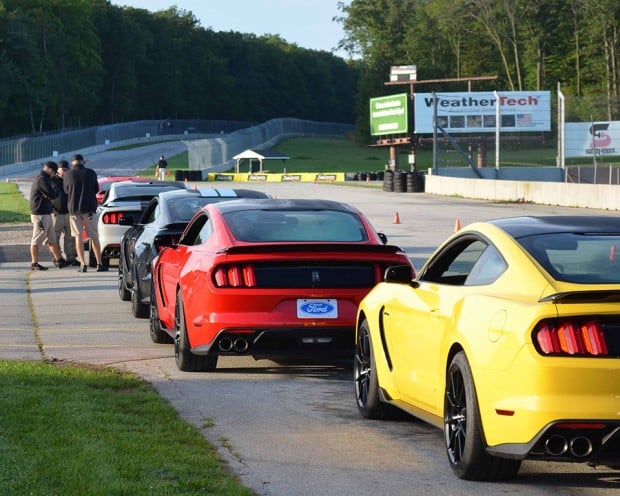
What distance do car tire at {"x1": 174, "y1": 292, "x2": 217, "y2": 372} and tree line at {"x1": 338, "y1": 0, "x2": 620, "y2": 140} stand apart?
113 m

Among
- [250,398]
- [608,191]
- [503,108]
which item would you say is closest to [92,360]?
[250,398]

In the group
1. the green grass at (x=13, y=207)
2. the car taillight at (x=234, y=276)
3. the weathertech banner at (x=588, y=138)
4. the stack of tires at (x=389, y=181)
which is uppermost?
the car taillight at (x=234, y=276)

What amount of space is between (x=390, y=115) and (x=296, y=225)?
87766 mm

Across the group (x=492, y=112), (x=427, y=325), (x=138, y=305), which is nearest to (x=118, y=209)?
(x=138, y=305)

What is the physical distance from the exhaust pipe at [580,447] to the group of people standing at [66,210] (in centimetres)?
1685

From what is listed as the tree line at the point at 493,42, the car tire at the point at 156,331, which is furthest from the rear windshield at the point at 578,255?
the tree line at the point at 493,42

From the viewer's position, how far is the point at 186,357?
11.3 m

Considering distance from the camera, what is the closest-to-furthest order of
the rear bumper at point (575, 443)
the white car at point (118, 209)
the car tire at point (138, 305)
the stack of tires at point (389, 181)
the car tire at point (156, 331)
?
the rear bumper at point (575, 443) < the car tire at point (156, 331) < the car tire at point (138, 305) < the white car at point (118, 209) < the stack of tires at point (389, 181)

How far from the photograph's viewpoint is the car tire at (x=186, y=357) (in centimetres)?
1133

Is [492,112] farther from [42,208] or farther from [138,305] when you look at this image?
[138,305]

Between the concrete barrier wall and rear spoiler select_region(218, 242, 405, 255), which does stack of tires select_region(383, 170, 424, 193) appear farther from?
rear spoiler select_region(218, 242, 405, 255)

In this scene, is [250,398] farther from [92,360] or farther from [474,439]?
[474,439]

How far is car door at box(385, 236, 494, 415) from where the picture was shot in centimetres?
767

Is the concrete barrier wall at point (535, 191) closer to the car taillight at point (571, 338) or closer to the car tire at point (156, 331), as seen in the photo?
Answer: the car tire at point (156, 331)
